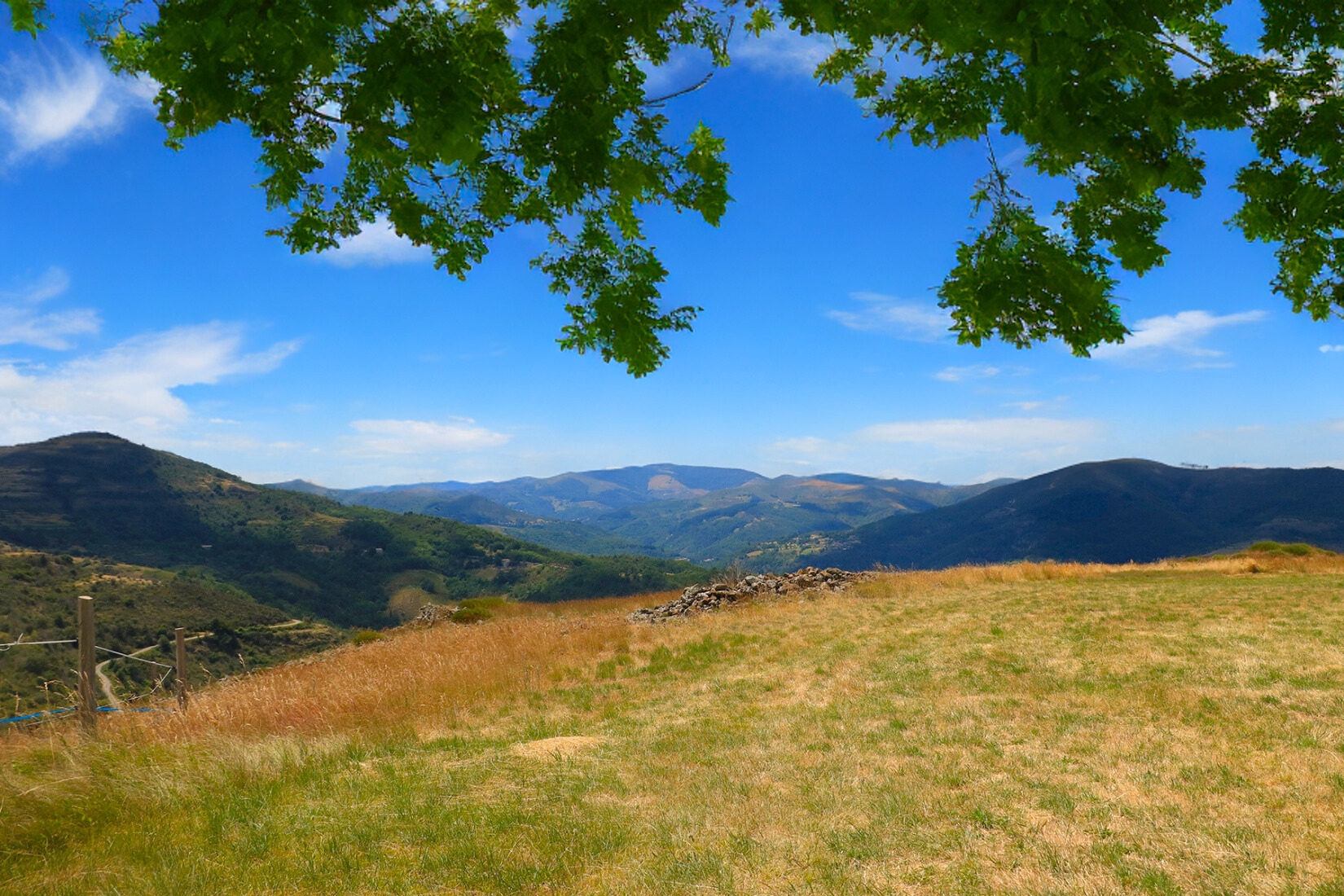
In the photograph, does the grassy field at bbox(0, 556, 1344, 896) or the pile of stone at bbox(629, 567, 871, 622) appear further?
the pile of stone at bbox(629, 567, 871, 622)

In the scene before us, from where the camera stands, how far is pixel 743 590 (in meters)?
26.8

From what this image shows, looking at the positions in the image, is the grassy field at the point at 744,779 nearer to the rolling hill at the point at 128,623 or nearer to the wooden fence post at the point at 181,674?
the wooden fence post at the point at 181,674

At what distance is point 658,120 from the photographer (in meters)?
4.48

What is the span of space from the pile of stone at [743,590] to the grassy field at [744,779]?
10.3 m

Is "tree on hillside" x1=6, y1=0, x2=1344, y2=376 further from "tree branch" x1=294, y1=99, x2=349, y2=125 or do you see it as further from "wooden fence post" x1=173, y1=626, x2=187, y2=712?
"wooden fence post" x1=173, y1=626, x2=187, y2=712

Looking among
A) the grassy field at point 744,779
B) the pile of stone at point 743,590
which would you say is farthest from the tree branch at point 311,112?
the pile of stone at point 743,590

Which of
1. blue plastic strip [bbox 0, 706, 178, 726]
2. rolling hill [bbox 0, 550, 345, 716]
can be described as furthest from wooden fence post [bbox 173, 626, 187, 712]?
rolling hill [bbox 0, 550, 345, 716]

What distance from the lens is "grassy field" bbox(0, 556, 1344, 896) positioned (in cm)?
488

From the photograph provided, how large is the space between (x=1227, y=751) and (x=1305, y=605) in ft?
44.6

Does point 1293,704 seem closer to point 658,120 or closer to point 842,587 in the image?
point 658,120

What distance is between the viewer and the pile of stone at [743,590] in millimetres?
24594

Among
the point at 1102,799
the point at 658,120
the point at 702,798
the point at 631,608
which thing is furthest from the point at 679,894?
the point at 631,608

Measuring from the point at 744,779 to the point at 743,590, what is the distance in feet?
64.8

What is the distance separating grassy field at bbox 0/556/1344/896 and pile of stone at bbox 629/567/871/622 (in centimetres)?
1030
